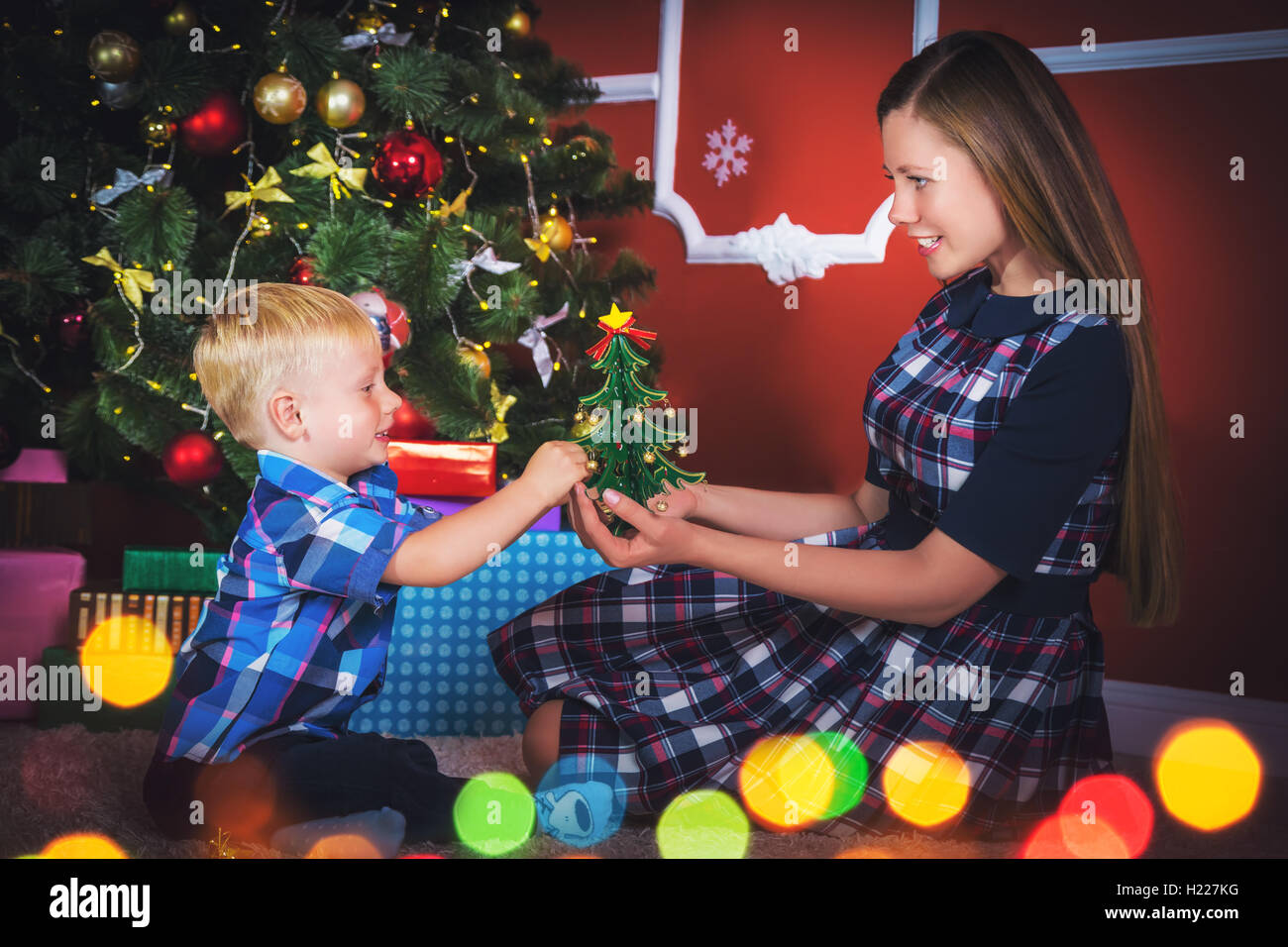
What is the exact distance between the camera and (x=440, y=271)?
1823mm

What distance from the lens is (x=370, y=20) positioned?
2.01 meters

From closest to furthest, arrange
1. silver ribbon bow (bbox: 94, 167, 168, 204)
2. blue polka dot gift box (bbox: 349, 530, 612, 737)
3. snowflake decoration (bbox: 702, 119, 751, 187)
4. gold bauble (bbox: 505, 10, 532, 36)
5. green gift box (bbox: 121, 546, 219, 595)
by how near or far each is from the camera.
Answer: blue polka dot gift box (bbox: 349, 530, 612, 737), green gift box (bbox: 121, 546, 219, 595), silver ribbon bow (bbox: 94, 167, 168, 204), gold bauble (bbox: 505, 10, 532, 36), snowflake decoration (bbox: 702, 119, 751, 187)

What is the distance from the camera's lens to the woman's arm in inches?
55.9

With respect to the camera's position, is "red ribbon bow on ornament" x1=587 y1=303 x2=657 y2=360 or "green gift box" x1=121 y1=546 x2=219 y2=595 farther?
"green gift box" x1=121 y1=546 x2=219 y2=595

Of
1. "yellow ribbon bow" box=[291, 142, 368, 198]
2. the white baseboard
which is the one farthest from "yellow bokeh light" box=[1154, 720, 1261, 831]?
"yellow ribbon bow" box=[291, 142, 368, 198]

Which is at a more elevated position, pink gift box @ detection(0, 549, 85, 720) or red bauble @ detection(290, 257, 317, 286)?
red bauble @ detection(290, 257, 317, 286)

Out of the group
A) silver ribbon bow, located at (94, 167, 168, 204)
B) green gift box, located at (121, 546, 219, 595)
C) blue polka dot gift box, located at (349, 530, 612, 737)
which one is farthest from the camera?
silver ribbon bow, located at (94, 167, 168, 204)

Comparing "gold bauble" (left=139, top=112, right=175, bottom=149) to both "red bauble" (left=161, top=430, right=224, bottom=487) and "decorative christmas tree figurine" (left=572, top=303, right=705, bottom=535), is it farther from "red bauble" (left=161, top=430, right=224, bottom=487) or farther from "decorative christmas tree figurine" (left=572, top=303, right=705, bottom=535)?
"decorative christmas tree figurine" (left=572, top=303, right=705, bottom=535)

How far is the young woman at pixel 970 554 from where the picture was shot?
1.14 meters

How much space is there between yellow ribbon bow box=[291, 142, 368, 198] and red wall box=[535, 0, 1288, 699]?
869 millimetres

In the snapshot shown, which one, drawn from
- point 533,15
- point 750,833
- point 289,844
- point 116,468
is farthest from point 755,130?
point 289,844

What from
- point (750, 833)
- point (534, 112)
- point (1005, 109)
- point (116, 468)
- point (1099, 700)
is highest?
point (534, 112)
